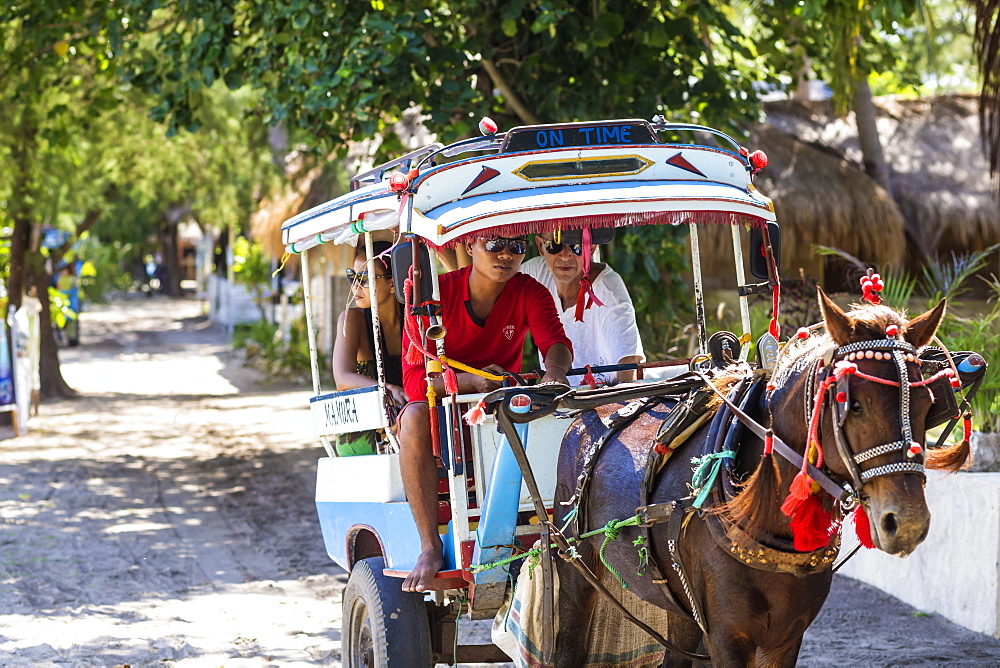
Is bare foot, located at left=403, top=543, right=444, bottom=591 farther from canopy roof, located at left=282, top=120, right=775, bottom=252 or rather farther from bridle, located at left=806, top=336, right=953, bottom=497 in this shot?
bridle, located at left=806, top=336, right=953, bottom=497

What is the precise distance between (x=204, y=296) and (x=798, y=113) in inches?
1406

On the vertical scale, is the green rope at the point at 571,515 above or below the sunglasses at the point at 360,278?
below

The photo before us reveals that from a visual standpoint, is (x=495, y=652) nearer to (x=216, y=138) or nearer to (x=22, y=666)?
(x=22, y=666)

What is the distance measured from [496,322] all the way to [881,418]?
2136 millimetres

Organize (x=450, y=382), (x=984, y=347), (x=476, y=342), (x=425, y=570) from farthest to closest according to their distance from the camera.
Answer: (x=984, y=347), (x=476, y=342), (x=425, y=570), (x=450, y=382)

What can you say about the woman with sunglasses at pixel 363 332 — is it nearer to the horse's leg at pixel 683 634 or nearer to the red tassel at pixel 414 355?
the red tassel at pixel 414 355

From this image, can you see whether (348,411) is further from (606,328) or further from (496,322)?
(606,328)

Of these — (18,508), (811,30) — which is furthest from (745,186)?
(18,508)

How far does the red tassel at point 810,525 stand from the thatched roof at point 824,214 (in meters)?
10.0

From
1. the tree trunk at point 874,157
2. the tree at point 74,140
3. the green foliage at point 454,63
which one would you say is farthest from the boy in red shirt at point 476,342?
the tree trunk at point 874,157

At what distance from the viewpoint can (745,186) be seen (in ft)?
14.2

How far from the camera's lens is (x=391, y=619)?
4.59 metres

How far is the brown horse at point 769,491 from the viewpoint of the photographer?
2762 mm

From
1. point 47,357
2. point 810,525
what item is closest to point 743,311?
point 810,525
